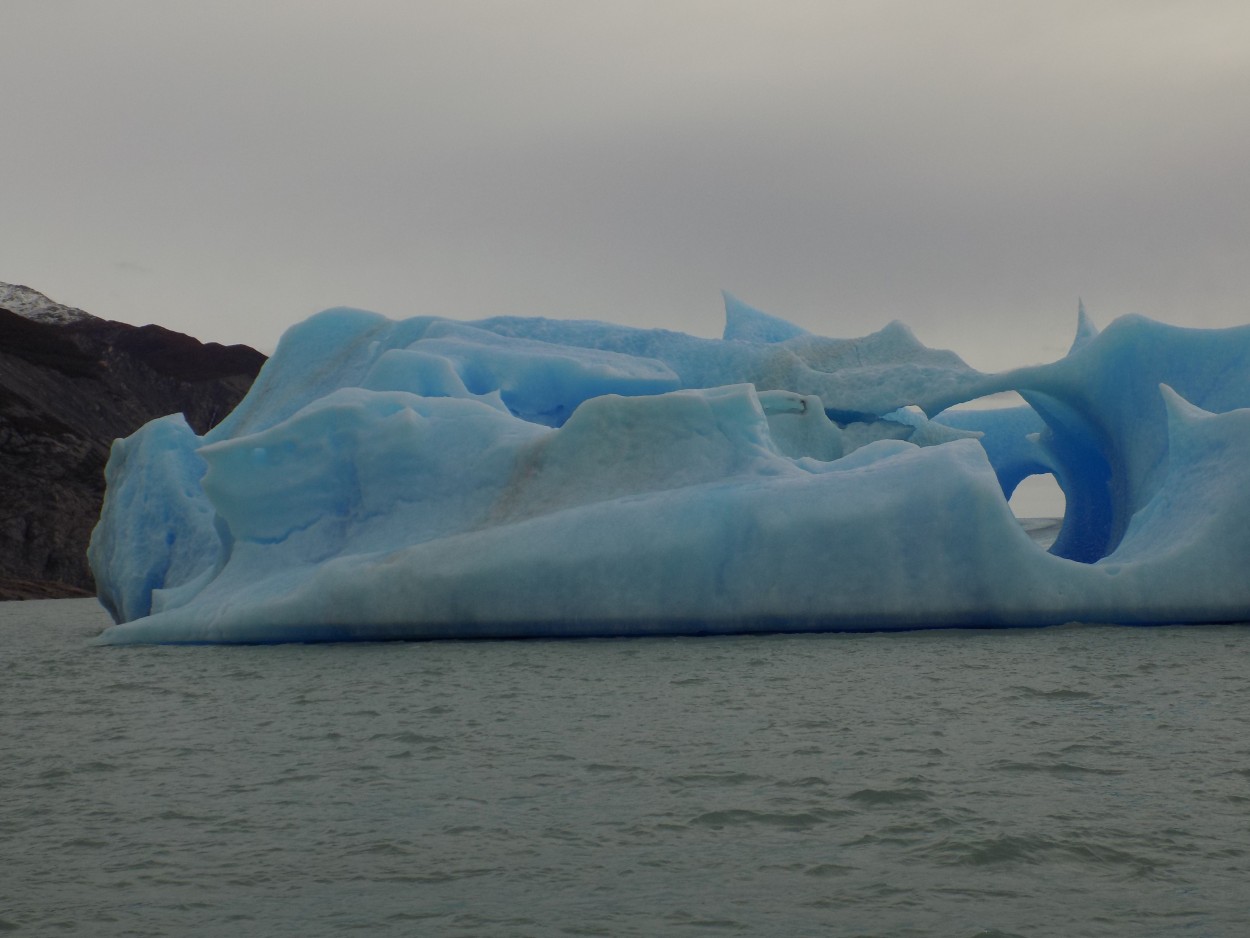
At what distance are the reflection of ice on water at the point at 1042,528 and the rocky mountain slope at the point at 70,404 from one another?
25733 mm

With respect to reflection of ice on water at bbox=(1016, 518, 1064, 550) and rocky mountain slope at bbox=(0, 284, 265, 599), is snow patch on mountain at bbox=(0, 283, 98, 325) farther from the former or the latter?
reflection of ice on water at bbox=(1016, 518, 1064, 550)

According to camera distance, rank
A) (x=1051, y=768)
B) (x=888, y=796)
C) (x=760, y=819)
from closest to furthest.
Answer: (x=760, y=819)
(x=888, y=796)
(x=1051, y=768)

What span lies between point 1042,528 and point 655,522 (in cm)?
2030

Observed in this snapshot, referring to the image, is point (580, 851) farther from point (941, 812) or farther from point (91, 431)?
point (91, 431)

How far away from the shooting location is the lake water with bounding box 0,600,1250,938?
405 centimetres

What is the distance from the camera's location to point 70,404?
180 ft

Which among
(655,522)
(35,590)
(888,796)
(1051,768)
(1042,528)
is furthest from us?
(35,590)

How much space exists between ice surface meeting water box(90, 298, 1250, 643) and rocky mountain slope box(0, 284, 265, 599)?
2850 cm

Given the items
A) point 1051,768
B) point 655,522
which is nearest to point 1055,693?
point 1051,768

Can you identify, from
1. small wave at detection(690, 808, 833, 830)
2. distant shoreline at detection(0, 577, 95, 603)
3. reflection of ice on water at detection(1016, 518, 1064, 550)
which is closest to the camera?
small wave at detection(690, 808, 833, 830)

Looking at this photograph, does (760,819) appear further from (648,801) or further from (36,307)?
(36,307)

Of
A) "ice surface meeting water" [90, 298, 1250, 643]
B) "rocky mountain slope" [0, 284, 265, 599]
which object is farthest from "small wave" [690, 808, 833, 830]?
"rocky mountain slope" [0, 284, 265, 599]

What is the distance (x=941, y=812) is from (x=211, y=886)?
7.85ft

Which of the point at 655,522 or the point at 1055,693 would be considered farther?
the point at 655,522
